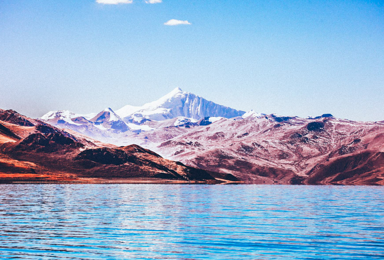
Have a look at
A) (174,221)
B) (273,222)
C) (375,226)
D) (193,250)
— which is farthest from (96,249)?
(375,226)

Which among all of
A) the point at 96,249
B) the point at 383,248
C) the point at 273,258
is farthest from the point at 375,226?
the point at 96,249

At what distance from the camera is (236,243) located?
41594 mm

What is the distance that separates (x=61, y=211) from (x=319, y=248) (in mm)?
44348

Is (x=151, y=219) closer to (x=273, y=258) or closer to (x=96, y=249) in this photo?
(x=96, y=249)

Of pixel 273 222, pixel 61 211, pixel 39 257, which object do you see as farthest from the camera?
Result: pixel 61 211

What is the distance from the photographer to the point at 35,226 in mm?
52531

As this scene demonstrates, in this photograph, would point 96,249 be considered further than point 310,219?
No

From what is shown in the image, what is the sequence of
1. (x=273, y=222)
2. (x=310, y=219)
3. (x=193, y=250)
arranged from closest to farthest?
1. (x=193, y=250)
2. (x=273, y=222)
3. (x=310, y=219)

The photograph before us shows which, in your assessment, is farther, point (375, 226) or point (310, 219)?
point (310, 219)

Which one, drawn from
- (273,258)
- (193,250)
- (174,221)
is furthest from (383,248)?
(174,221)

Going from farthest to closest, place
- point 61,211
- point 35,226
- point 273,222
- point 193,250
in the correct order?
point 61,211 < point 273,222 < point 35,226 < point 193,250

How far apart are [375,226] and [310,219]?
9634 millimetres

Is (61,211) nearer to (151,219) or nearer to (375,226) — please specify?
(151,219)

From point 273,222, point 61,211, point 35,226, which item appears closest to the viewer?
point 35,226
